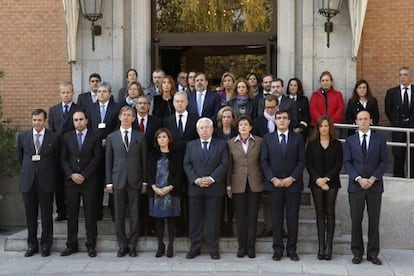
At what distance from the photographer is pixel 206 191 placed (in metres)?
8.59

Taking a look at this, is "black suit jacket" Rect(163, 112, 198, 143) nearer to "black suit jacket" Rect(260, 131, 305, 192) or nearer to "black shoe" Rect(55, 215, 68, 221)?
"black suit jacket" Rect(260, 131, 305, 192)

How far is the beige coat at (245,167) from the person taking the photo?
859cm

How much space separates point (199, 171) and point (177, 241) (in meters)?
1.18

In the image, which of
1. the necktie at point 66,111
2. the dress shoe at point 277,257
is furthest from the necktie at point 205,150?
the necktie at point 66,111

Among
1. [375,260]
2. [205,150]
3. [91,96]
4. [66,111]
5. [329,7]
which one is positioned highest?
[329,7]

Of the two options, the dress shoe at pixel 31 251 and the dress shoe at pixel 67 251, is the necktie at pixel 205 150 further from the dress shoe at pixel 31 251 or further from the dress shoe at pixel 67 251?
the dress shoe at pixel 31 251

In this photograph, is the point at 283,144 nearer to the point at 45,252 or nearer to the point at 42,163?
the point at 42,163

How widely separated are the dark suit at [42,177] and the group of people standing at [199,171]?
14mm

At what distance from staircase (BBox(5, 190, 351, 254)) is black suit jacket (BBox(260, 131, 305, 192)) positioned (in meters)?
0.94

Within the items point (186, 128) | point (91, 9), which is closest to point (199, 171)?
point (186, 128)

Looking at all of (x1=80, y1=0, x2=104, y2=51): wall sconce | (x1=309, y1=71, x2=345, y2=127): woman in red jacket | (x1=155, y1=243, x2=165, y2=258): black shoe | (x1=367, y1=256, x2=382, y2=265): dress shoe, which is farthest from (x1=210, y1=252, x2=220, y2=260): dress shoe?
→ (x1=80, y1=0, x2=104, y2=51): wall sconce

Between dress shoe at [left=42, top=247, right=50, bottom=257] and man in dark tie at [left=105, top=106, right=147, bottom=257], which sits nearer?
man in dark tie at [left=105, top=106, right=147, bottom=257]

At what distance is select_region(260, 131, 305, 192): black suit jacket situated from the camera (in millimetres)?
8438

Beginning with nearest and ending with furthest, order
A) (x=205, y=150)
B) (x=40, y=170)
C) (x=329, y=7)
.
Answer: (x=205, y=150)
(x=40, y=170)
(x=329, y=7)
